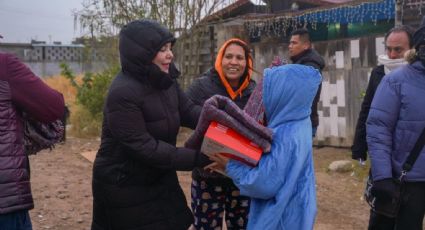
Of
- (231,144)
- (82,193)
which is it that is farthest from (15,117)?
(82,193)

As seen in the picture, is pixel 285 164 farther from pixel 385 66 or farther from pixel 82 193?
pixel 82 193

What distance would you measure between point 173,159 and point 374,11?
6.22m

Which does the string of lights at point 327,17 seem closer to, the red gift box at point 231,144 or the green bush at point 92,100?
the green bush at point 92,100

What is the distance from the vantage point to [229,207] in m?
3.31

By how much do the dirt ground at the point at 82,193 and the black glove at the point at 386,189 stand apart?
1970 millimetres

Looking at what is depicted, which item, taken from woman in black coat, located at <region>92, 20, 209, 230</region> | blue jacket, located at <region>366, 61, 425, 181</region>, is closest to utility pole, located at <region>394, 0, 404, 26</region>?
blue jacket, located at <region>366, 61, 425, 181</region>

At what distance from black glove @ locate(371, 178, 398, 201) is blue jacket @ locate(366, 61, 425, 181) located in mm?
33

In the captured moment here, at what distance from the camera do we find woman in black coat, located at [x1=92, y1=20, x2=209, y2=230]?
2.41 m

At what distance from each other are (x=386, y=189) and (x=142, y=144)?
4.79 feet

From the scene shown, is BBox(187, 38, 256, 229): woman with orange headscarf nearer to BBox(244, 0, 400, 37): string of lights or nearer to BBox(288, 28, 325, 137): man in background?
BBox(288, 28, 325, 137): man in background

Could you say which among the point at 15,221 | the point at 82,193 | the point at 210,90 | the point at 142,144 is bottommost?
the point at 82,193

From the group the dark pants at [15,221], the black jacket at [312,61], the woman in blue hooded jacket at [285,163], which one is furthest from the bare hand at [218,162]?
the black jacket at [312,61]

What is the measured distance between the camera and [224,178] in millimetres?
3209

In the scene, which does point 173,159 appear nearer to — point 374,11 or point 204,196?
point 204,196
